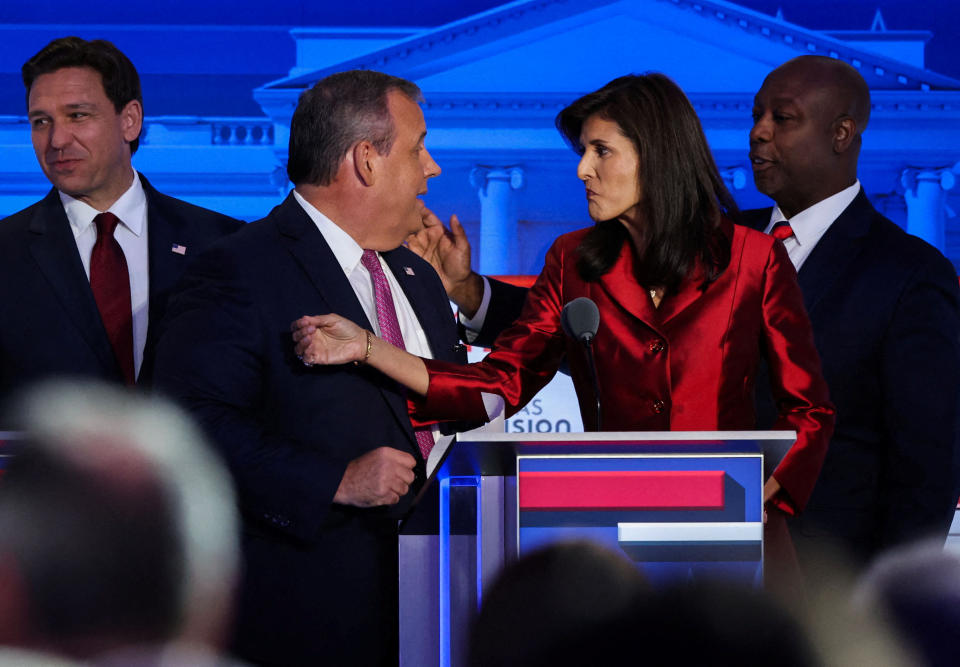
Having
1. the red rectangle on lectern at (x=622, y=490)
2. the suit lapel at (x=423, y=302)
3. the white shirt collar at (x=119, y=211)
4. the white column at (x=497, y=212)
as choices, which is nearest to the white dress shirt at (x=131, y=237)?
the white shirt collar at (x=119, y=211)

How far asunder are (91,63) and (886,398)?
82.5 inches

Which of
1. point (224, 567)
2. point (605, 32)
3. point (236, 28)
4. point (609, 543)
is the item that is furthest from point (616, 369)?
point (605, 32)

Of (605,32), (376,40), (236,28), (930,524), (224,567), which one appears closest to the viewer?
(224,567)

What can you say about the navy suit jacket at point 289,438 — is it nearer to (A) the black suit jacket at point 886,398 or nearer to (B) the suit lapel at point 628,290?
(B) the suit lapel at point 628,290

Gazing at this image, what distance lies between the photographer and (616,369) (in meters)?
2.32

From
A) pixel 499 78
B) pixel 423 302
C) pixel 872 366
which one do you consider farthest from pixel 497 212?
pixel 423 302

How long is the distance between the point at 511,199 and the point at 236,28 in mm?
3770

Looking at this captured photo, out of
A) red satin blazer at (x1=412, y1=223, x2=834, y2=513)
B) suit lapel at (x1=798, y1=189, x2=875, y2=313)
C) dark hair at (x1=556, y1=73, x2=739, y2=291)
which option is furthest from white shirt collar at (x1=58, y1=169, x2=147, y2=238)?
suit lapel at (x1=798, y1=189, x2=875, y2=313)

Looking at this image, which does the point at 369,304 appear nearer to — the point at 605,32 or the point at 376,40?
the point at 376,40

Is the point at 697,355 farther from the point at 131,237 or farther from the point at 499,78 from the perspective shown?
the point at 499,78

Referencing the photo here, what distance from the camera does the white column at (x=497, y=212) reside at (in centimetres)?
1148

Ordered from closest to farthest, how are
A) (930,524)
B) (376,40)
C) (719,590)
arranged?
(719,590) < (930,524) < (376,40)

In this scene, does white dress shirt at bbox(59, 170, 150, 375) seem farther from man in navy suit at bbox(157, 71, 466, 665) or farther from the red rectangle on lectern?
the red rectangle on lectern

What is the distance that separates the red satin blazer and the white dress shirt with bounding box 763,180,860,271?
566 millimetres
